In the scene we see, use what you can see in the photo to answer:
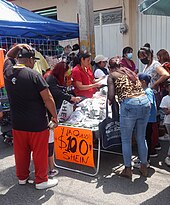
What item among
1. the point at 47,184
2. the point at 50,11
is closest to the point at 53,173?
the point at 47,184

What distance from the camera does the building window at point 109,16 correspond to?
810cm

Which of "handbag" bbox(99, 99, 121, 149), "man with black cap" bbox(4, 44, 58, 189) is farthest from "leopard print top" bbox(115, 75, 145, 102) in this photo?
"man with black cap" bbox(4, 44, 58, 189)

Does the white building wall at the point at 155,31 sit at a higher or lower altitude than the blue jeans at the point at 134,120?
higher

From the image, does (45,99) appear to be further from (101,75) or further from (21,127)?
(101,75)

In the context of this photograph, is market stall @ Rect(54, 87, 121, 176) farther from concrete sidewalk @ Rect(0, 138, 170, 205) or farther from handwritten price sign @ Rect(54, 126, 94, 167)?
concrete sidewalk @ Rect(0, 138, 170, 205)

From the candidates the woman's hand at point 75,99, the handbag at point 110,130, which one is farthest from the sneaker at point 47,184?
the woman's hand at point 75,99

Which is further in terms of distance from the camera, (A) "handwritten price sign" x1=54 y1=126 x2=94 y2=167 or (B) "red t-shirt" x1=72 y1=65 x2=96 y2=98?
(B) "red t-shirt" x1=72 y1=65 x2=96 y2=98

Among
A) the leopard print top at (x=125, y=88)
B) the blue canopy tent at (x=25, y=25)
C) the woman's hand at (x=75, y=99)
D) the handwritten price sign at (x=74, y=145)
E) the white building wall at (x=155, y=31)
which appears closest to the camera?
the leopard print top at (x=125, y=88)

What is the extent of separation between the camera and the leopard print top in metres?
3.44

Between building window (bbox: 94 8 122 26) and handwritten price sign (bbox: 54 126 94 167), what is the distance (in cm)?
514

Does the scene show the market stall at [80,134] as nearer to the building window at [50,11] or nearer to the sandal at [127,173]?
the sandal at [127,173]

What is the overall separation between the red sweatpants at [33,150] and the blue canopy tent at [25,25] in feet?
8.31

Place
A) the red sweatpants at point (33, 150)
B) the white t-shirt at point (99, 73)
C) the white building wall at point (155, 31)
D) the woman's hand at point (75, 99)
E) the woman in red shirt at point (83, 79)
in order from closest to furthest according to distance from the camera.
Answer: the red sweatpants at point (33, 150)
the woman's hand at point (75, 99)
the woman in red shirt at point (83, 79)
the white t-shirt at point (99, 73)
the white building wall at point (155, 31)

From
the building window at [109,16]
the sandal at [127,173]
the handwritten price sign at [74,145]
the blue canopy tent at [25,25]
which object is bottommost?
the sandal at [127,173]
